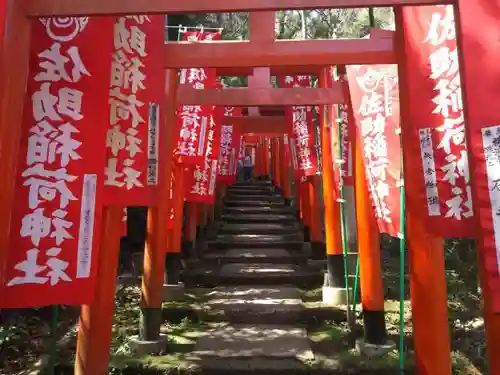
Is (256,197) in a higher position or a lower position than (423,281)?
higher

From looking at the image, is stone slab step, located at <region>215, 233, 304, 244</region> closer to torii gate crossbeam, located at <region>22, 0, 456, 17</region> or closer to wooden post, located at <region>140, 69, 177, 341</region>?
wooden post, located at <region>140, 69, 177, 341</region>

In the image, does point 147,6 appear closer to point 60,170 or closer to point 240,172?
point 60,170

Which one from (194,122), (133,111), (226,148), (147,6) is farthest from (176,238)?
(147,6)

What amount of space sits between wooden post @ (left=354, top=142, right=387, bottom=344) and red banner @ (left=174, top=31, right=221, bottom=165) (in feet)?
7.98

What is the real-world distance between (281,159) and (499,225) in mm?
16962

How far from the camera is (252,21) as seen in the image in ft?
15.3

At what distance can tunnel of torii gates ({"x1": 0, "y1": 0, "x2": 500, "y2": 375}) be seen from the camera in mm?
2135

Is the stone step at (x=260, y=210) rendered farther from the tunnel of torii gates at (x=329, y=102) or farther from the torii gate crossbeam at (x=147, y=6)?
the torii gate crossbeam at (x=147, y=6)

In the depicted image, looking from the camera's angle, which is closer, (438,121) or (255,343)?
(438,121)

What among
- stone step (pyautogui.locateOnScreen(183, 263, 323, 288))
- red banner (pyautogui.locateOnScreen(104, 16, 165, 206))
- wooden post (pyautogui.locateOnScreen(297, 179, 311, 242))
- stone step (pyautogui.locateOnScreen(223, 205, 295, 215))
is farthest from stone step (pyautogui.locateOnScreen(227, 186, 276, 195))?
red banner (pyautogui.locateOnScreen(104, 16, 165, 206))

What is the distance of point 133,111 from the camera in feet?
12.9

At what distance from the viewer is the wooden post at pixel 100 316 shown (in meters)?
3.94

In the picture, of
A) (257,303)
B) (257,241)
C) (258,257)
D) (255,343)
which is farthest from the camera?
(257,241)

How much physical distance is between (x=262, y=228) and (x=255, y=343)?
22.4ft
